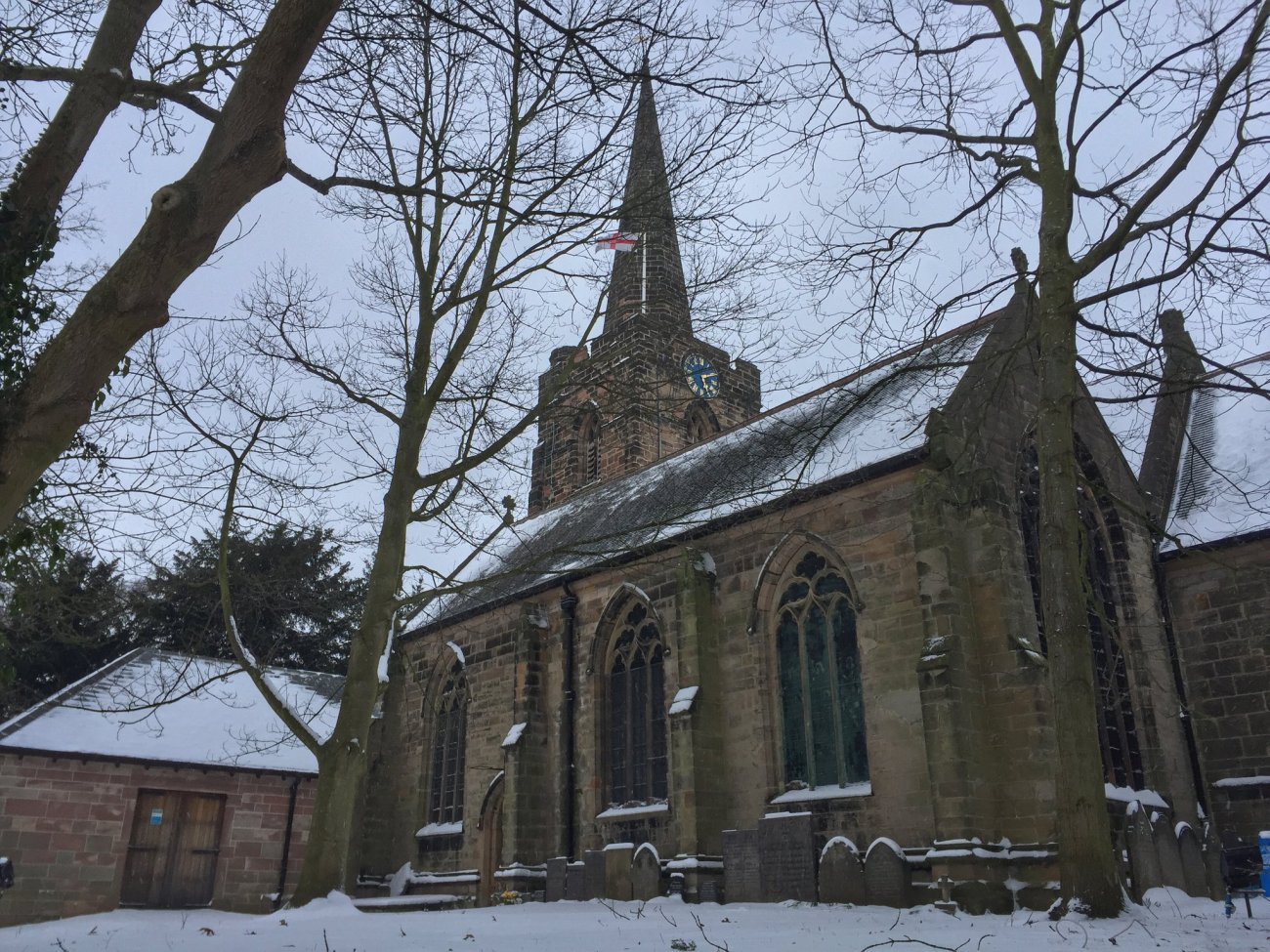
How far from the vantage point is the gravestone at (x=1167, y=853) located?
1264 cm

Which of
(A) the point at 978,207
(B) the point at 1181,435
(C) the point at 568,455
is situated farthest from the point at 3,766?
(B) the point at 1181,435

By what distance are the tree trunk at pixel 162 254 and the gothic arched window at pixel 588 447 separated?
82.3ft

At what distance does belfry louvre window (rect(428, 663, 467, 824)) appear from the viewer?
69.8 ft

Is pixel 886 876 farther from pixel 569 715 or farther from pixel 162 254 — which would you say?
pixel 162 254

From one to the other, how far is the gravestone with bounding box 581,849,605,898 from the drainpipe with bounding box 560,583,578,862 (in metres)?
1.23

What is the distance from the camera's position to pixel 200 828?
67.5 ft

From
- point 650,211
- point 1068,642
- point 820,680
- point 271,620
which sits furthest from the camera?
point 271,620

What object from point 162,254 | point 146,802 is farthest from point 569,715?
point 162,254

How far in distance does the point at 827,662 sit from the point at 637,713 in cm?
439

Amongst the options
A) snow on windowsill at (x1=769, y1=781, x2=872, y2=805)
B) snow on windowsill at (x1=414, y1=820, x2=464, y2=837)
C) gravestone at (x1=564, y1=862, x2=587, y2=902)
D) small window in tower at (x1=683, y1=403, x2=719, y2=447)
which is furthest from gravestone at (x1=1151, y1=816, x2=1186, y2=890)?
small window in tower at (x1=683, y1=403, x2=719, y2=447)

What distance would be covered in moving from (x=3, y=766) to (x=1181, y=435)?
23435 mm

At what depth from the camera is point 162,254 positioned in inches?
195

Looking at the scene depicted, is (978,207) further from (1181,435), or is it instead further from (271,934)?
(271,934)

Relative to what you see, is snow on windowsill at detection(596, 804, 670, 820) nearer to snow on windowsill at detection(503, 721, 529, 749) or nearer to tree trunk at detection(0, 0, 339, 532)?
snow on windowsill at detection(503, 721, 529, 749)
